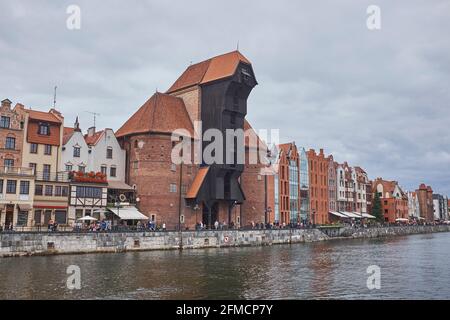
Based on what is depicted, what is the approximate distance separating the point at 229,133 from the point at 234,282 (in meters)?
40.5

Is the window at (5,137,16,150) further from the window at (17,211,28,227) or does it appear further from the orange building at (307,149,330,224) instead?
the orange building at (307,149,330,224)

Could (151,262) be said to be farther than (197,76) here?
No

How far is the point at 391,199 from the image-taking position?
5610 inches

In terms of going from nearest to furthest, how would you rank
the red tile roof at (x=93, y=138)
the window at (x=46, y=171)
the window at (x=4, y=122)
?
the window at (x=4, y=122) < the window at (x=46, y=171) < the red tile roof at (x=93, y=138)

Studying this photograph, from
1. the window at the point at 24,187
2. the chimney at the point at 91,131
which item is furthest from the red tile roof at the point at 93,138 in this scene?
the window at the point at 24,187

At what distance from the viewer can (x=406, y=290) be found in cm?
2858

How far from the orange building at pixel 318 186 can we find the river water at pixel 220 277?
181ft

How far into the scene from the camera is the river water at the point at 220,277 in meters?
26.5

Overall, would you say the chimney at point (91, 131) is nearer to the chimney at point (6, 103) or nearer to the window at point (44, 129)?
the window at point (44, 129)

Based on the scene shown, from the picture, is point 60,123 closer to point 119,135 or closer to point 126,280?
point 119,135

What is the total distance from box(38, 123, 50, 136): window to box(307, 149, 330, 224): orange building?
59.7m

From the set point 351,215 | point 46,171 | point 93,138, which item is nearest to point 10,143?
point 46,171
